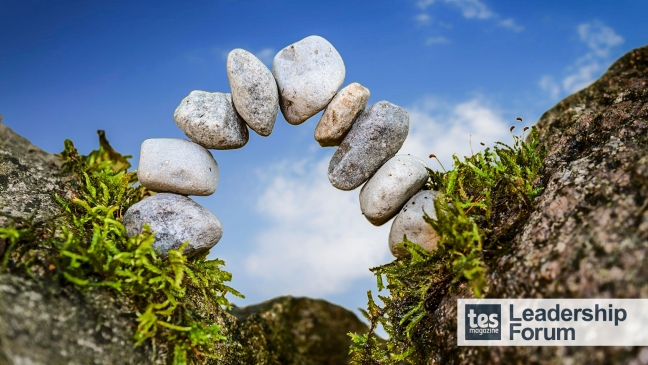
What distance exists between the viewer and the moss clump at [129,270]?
234 centimetres

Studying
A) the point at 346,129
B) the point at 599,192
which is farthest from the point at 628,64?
the point at 346,129

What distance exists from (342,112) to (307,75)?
350mm

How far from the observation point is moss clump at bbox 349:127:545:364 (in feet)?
8.21

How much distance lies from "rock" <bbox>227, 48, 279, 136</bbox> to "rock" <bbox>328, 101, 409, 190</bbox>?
1.89ft

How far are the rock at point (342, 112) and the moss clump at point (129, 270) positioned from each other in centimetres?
122

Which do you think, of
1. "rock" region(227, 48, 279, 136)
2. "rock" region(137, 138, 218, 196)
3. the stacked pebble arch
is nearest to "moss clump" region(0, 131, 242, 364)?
the stacked pebble arch

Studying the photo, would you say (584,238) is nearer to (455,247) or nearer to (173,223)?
(455,247)

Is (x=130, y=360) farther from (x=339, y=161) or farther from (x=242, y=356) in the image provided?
(x=339, y=161)

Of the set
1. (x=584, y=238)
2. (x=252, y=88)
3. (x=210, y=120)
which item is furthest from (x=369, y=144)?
(x=584, y=238)

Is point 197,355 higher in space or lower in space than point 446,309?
lower

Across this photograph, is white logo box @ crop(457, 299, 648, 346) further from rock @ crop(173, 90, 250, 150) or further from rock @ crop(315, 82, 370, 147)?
rock @ crop(173, 90, 250, 150)

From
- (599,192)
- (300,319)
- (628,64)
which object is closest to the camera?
(599,192)

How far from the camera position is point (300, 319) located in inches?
184

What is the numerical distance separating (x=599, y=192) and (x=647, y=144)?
0.40 meters
